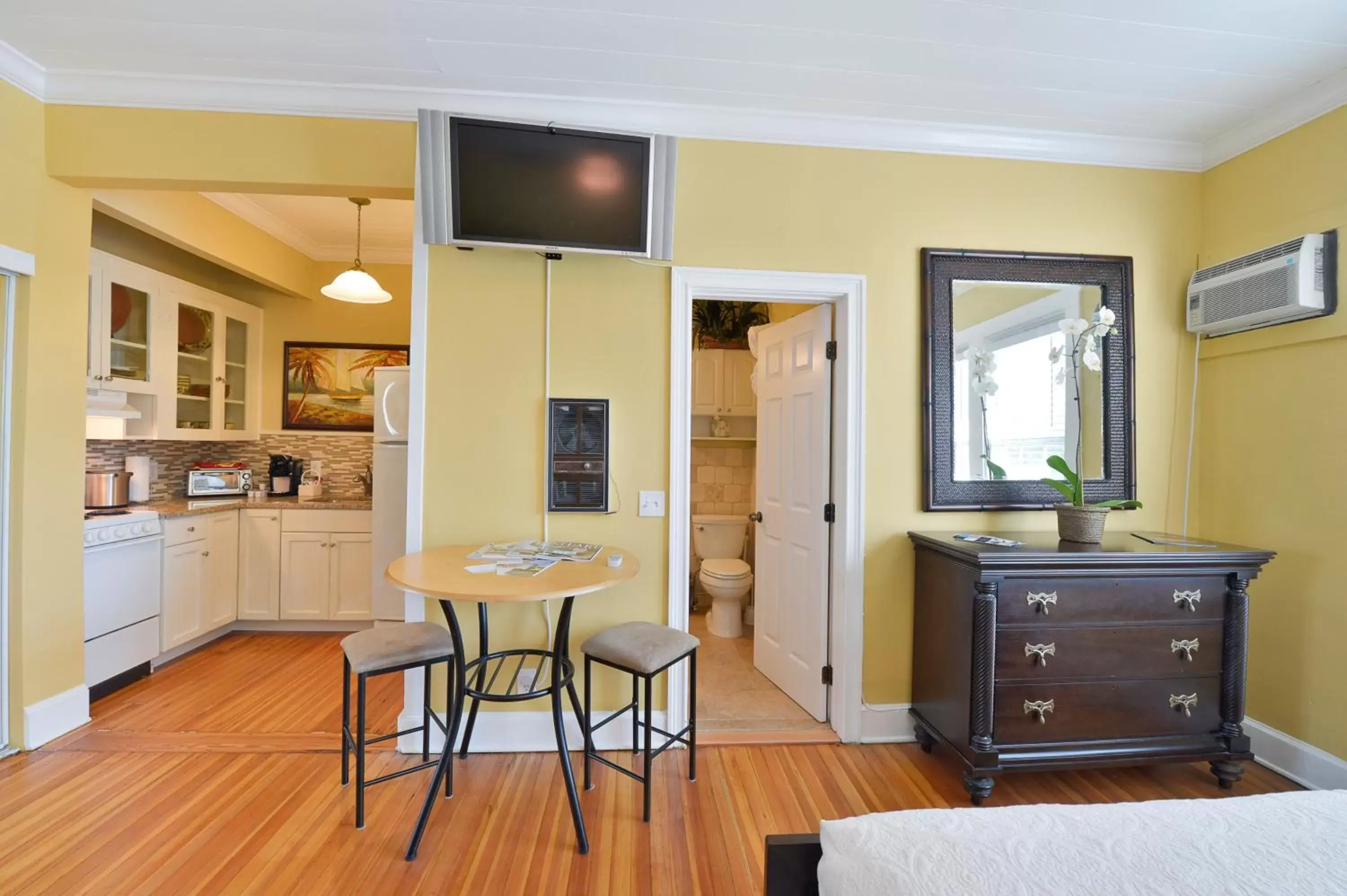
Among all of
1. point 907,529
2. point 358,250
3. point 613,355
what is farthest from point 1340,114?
point 358,250

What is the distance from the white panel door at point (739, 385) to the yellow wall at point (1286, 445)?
2.66m

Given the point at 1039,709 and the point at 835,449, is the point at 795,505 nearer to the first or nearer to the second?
the point at 835,449

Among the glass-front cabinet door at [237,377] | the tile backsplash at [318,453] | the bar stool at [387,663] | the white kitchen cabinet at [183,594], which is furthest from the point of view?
the tile backsplash at [318,453]

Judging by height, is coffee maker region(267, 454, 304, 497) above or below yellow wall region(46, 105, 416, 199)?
below

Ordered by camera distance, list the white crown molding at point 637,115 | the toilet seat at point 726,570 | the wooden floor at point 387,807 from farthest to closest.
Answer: the toilet seat at point 726,570
the white crown molding at point 637,115
the wooden floor at point 387,807

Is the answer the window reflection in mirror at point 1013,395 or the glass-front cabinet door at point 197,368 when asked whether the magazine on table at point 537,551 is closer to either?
the window reflection in mirror at point 1013,395

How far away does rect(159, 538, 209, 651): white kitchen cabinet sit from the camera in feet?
10.4

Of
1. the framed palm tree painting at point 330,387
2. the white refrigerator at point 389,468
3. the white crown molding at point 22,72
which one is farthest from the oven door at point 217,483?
the white crown molding at point 22,72

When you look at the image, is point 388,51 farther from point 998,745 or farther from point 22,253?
point 998,745

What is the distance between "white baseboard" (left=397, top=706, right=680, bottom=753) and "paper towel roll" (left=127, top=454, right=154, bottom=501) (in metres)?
2.48

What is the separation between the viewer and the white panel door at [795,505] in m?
2.69

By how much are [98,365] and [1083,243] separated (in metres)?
5.18

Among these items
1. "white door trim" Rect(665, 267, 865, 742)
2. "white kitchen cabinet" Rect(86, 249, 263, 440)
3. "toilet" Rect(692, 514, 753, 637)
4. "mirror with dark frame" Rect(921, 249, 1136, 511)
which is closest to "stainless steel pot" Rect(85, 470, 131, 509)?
"white kitchen cabinet" Rect(86, 249, 263, 440)

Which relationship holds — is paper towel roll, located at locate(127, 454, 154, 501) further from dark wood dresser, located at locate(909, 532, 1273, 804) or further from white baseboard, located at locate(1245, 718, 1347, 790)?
white baseboard, located at locate(1245, 718, 1347, 790)
